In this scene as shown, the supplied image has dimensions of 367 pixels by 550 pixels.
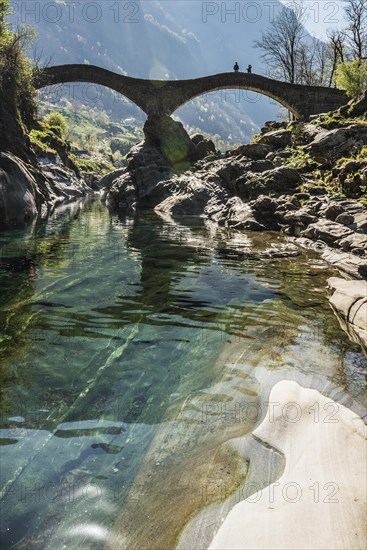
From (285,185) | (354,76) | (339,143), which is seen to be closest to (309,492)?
(285,185)

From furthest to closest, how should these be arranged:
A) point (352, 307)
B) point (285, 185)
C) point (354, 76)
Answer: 1. point (354, 76)
2. point (285, 185)
3. point (352, 307)

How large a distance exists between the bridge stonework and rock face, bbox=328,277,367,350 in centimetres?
4599

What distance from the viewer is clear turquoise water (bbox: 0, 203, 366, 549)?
3416 mm

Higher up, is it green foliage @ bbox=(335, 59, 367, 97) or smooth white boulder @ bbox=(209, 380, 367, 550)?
green foliage @ bbox=(335, 59, 367, 97)

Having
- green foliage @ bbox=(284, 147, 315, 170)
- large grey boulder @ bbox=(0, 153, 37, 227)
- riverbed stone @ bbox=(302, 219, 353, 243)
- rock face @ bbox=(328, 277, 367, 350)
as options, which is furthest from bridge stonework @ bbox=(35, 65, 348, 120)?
rock face @ bbox=(328, 277, 367, 350)

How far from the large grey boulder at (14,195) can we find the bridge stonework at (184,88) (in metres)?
31.6

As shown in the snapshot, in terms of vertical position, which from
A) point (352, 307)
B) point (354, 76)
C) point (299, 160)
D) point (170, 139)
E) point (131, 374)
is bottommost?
point (131, 374)

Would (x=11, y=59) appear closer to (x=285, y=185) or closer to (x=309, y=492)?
(x=285, y=185)

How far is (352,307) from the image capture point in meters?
8.05

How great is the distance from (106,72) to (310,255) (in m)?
46.8

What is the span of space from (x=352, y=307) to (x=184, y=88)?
5028 centimetres

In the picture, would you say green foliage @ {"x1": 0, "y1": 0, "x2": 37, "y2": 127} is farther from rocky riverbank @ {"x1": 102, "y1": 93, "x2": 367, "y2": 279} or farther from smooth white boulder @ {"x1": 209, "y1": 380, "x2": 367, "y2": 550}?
smooth white boulder @ {"x1": 209, "y1": 380, "x2": 367, "y2": 550}

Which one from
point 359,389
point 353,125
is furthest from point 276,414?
point 353,125

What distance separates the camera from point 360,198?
63.3 ft
